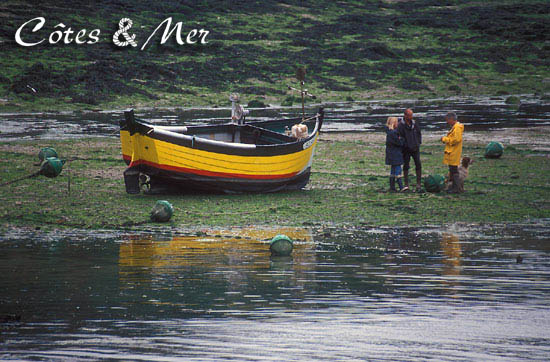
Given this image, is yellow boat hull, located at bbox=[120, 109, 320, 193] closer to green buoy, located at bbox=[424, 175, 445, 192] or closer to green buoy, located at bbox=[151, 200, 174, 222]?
green buoy, located at bbox=[151, 200, 174, 222]

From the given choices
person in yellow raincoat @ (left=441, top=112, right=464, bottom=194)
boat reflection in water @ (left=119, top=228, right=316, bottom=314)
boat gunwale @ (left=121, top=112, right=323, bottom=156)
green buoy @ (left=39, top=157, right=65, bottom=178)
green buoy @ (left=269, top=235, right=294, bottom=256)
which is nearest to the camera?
boat reflection in water @ (left=119, top=228, right=316, bottom=314)

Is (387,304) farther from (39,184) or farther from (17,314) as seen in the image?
(39,184)

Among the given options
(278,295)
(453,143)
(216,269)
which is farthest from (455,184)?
(278,295)

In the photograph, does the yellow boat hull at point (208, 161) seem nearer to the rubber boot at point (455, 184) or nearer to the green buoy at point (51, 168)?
the green buoy at point (51, 168)

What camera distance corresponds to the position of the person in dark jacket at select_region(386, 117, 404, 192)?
18.6 m

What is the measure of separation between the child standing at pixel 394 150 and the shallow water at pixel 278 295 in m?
3.59

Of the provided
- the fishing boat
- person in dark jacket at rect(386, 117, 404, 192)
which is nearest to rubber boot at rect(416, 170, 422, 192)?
person in dark jacket at rect(386, 117, 404, 192)

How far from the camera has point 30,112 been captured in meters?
43.7

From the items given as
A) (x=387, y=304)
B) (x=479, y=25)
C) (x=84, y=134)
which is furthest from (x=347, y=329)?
(x=479, y=25)

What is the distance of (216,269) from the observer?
1237 centimetres

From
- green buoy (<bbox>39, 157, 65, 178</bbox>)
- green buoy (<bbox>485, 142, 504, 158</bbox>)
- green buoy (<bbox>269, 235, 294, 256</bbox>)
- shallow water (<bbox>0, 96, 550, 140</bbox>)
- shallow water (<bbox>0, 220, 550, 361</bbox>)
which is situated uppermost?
shallow water (<bbox>0, 96, 550, 140</bbox>)

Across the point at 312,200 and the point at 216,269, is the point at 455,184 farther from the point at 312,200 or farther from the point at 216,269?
the point at 216,269

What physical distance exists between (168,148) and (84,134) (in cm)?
1577

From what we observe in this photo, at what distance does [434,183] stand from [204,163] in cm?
514
